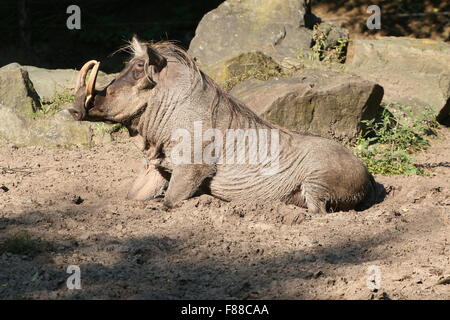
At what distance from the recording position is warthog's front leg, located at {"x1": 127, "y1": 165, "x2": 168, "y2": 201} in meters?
6.48

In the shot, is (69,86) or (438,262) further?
(69,86)

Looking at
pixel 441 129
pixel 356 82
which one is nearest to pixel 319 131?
pixel 356 82

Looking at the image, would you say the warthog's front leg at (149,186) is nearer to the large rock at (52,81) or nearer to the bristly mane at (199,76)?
the bristly mane at (199,76)

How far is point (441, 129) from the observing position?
9422 millimetres

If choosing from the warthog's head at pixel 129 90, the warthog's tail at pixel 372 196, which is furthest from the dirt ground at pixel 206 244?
the warthog's head at pixel 129 90

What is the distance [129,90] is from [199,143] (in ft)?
2.42

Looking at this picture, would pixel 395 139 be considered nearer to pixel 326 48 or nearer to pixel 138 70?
pixel 326 48

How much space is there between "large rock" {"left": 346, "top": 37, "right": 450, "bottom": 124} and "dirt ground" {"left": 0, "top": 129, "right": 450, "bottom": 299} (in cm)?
274

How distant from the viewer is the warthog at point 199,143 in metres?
6.12

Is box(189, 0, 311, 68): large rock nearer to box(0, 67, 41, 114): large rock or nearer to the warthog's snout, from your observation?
box(0, 67, 41, 114): large rock

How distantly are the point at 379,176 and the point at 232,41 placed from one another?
347 centimetres

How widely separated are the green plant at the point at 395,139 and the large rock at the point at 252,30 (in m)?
1.70

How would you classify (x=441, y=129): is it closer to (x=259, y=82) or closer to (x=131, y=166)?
(x=259, y=82)

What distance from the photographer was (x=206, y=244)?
5.12 metres
